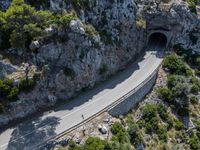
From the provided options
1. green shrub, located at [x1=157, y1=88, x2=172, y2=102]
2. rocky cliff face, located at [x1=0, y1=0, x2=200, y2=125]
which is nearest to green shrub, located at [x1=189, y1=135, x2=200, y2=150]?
green shrub, located at [x1=157, y1=88, x2=172, y2=102]

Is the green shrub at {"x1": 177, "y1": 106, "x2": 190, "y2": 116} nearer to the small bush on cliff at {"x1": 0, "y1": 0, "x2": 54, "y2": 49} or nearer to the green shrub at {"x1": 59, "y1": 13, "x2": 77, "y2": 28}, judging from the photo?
the green shrub at {"x1": 59, "y1": 13, "x2": 77, "y2": 28}

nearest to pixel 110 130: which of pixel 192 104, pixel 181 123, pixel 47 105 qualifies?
pixel 47 105

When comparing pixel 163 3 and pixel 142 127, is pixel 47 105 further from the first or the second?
pixel 163 3

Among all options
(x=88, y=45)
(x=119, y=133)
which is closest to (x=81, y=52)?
(x=88, y=45)

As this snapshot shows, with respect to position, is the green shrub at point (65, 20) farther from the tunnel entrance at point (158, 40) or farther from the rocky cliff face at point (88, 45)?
the tunnel entrance at point (158, 40)

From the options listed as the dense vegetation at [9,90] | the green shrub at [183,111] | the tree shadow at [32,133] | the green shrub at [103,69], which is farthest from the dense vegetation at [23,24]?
the green shrub at [183,111]

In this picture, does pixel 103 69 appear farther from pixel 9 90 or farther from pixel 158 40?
pixel 158 40

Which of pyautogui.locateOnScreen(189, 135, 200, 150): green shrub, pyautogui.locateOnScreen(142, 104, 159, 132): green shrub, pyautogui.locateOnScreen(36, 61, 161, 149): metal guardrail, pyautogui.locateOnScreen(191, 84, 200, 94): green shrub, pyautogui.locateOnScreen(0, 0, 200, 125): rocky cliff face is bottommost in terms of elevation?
pyautogui.locateOnScreen(189, 135, 200, 150): green shrub
